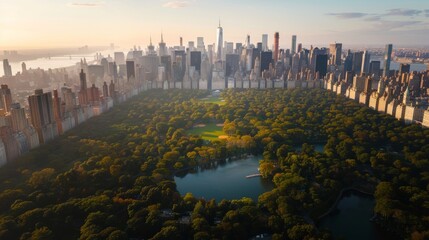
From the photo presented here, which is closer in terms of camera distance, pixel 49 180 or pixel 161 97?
pixel 49 180

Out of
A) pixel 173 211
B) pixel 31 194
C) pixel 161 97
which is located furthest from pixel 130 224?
pixel 161 97

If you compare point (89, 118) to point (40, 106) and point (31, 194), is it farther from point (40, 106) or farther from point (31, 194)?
point (31, 194)

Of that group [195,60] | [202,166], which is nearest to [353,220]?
[202,166]

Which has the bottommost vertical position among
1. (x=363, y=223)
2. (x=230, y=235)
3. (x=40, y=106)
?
(x=363, y=223)

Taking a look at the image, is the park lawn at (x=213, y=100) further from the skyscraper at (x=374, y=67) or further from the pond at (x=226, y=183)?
the skyscraper at (x=374, y=67)

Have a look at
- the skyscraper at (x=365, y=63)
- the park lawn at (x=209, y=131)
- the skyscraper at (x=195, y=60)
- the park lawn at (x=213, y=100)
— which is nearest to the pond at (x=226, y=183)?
the park lawn at (x=209, y=131)

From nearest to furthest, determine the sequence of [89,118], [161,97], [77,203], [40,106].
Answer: [77,203], [40,106], [89,118], [161,97]
